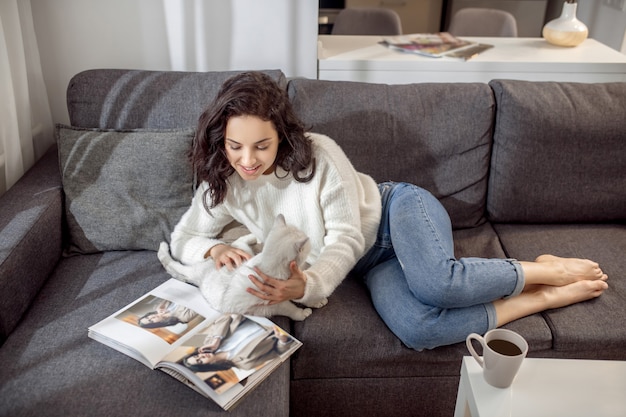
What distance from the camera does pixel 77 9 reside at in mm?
2020

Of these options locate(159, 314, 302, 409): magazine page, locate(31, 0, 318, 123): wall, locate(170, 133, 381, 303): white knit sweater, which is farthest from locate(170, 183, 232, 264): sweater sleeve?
locate(31, 0, 318, 123): wall

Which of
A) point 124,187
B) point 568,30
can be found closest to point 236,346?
point 124,187

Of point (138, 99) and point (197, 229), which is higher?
point (138, 99)

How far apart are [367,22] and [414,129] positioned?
4.83ft

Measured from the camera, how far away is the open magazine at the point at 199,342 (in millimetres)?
1250

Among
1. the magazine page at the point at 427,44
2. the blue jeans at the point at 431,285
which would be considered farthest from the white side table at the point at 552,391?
the magazine page at the point at 427,44

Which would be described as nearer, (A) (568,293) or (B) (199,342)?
(B) (199,342)

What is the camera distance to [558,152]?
6.03 feet

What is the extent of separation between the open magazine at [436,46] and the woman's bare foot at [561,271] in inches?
37.3

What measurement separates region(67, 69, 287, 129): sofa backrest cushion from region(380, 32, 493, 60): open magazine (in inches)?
32.6

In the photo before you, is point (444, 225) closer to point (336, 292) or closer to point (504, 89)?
point (336, 292)

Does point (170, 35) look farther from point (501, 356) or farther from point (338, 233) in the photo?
point (501, 356)

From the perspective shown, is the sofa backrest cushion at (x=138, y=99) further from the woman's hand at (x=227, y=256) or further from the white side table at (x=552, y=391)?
the white side table at (x=552, y=391)

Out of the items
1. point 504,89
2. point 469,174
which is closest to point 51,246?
point 469,174
